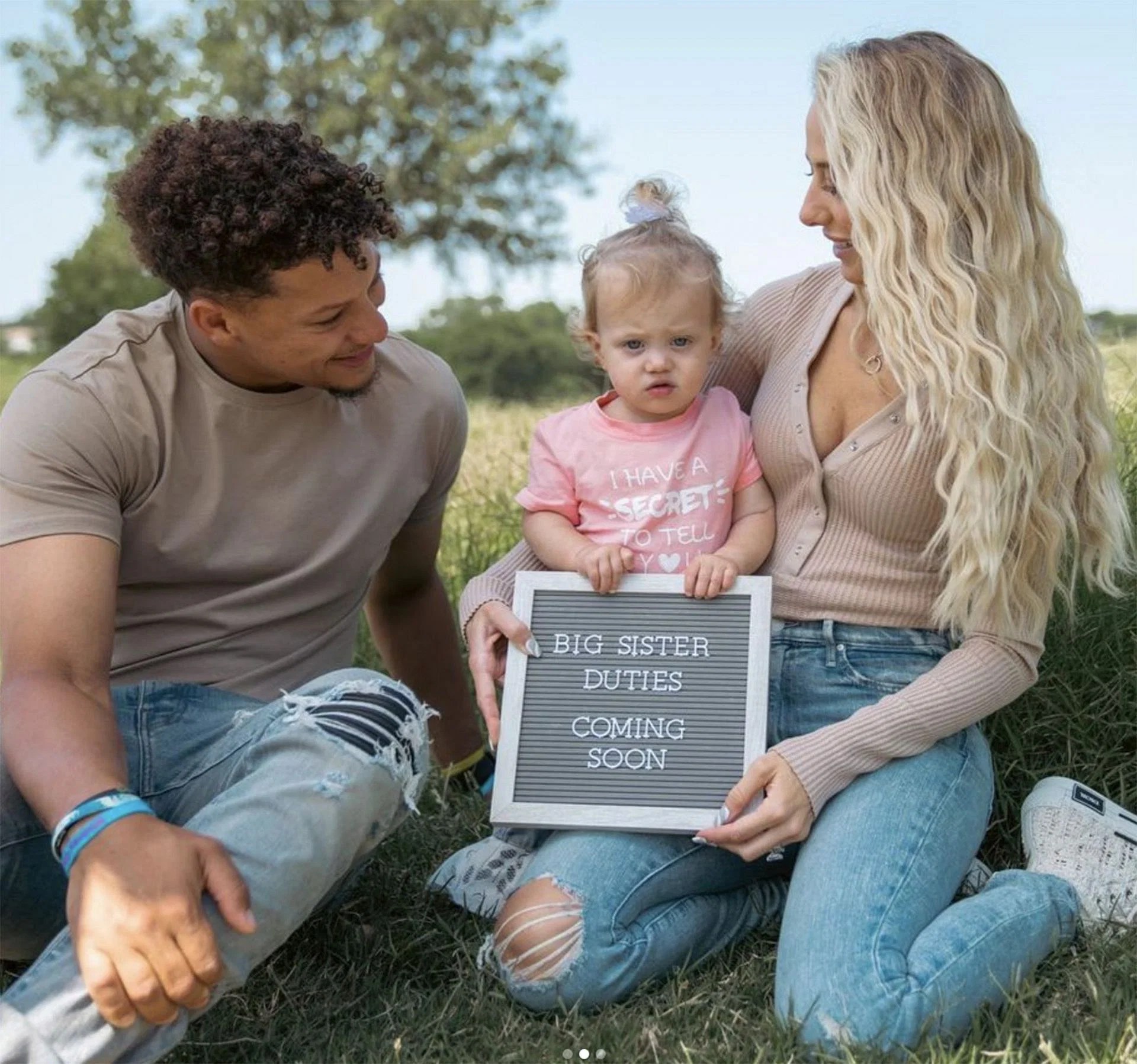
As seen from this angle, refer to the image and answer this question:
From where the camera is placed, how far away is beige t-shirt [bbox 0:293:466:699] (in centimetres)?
298

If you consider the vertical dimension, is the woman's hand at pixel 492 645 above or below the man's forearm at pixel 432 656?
above

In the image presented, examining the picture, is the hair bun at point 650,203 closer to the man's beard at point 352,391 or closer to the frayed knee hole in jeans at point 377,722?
the man's beard at point 352,391

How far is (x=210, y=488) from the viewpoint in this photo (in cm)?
316

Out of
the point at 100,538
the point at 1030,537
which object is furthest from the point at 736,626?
the point at 100,538

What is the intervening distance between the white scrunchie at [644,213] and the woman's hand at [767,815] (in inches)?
44.3

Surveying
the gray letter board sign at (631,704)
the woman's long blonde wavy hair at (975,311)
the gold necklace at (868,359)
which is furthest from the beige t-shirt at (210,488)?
the woman's long blonde wavy hair at (975,311)

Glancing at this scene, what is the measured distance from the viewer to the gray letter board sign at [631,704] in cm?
310

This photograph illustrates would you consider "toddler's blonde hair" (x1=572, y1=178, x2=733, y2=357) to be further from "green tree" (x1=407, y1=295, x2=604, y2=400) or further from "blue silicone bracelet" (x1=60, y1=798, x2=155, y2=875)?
"green tree" (x1=407, y1=295, x2=604, y2=400)

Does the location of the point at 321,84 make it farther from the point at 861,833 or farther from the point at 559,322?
the point at 861,833

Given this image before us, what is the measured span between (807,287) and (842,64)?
513 mm

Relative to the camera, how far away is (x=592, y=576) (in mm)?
3160

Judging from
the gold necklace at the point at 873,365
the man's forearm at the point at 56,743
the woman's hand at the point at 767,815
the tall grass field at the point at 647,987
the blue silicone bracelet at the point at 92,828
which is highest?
the gold necklace at the point at 873,365

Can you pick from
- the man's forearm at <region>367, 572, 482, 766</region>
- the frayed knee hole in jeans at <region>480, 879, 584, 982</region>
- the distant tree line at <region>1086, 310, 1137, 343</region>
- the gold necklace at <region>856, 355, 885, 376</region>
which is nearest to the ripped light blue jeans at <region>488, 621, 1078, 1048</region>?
the frayed knee hole in jeans at <region>480, 879, 584, 982</region>

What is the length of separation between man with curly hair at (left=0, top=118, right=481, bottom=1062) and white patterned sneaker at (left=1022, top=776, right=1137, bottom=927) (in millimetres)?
1272
